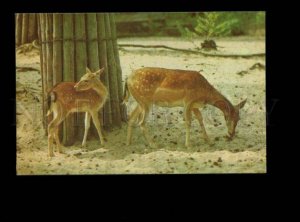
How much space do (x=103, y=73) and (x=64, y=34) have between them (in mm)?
458

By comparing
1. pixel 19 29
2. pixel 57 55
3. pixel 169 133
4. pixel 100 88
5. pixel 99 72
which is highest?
pixel 19 29

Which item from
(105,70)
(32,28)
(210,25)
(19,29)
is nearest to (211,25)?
(210,25)

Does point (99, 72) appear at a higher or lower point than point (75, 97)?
higher

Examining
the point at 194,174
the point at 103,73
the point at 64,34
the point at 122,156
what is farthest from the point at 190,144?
the point at 64,34

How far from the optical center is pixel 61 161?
3.79 meters

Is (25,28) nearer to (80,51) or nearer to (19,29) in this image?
(19,29)

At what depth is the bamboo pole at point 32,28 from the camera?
3775 mm

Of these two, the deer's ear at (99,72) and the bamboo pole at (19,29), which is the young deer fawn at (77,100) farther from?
the bamboo pole at (19,29)

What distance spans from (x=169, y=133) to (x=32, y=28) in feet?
4.78

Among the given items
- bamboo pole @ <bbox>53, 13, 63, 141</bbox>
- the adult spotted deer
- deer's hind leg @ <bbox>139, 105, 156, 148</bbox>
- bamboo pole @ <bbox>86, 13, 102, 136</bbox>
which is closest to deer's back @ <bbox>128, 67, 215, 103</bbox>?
the adult spotted deer

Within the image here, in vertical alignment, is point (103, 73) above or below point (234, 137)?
above

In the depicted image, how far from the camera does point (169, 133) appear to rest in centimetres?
384
